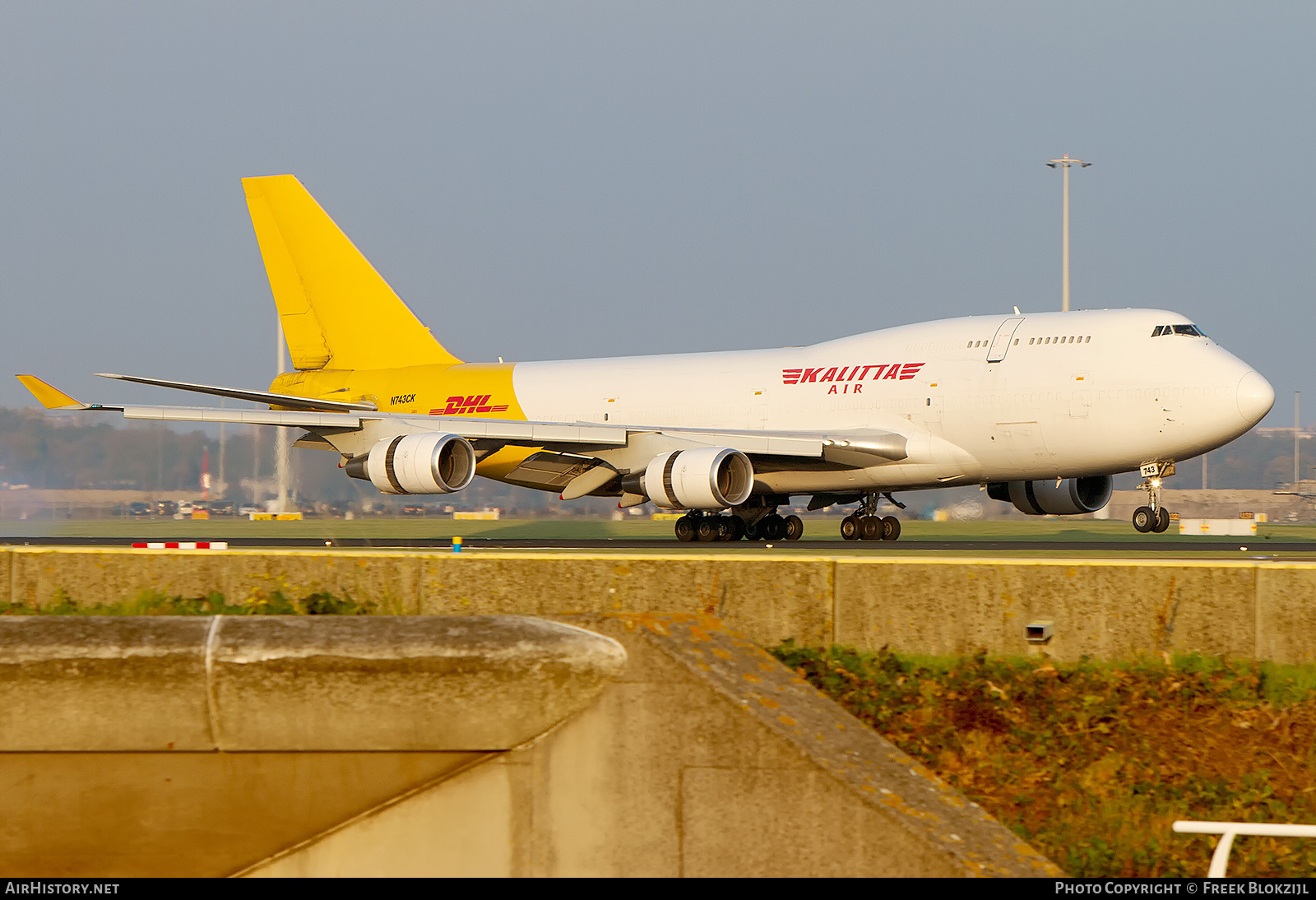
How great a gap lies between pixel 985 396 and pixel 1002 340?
1334 millimetres

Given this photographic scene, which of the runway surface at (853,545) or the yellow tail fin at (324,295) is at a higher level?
the yellow tail fin at (324,295)

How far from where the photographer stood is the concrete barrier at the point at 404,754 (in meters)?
6.82

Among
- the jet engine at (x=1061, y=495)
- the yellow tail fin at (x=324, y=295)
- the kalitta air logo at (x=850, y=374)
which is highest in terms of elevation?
the yellow tail fin at (x=324, y=295)

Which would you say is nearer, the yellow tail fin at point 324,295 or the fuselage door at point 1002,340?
the fuselage door at point 1002,340

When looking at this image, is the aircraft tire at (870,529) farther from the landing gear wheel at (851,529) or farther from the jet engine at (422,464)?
the jet engine at (422,464)

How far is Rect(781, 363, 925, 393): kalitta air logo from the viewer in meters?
28.2

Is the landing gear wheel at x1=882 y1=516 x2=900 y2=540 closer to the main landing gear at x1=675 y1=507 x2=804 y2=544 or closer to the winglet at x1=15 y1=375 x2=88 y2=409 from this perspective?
the main landing gear at x1=675 y1=507 x2=804 y2=544

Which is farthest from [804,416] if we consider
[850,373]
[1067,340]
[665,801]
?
[665,801]

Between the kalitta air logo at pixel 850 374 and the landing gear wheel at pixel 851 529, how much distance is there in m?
3.46

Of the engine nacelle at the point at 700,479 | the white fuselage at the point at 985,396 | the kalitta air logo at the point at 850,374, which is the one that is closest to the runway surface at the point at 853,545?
the engine nacelle at the point at 700,479

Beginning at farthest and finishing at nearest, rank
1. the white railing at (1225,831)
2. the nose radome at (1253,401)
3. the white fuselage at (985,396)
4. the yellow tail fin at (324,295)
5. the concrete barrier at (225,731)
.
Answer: the yellow tail fin at (324,295)
the white fuselage at (985,396)
the nose radome at (1253,401)
the concrete barrier at (225,731)
the white railing at (1225,831)

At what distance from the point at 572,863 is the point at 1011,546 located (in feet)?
71.6

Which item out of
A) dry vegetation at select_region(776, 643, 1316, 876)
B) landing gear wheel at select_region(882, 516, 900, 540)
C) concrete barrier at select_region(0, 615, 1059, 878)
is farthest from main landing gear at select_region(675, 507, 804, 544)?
concrete barrier at select_region(0, 615, 1059, 878)

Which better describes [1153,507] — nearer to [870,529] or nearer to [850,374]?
[870,529]
